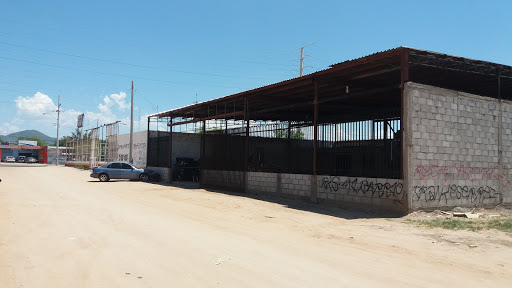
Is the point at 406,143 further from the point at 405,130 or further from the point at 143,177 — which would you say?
the point at 143,177

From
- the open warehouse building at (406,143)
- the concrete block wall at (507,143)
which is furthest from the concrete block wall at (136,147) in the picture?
the concrete block wall at (507,143)

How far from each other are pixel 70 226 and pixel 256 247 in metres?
4.95

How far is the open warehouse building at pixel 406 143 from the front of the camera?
12.7m

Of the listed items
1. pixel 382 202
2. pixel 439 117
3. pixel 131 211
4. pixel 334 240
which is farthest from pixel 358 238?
pixel 131 211

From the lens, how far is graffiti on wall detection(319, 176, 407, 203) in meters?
12.6

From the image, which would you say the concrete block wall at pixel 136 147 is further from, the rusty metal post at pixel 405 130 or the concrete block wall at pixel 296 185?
the rusty metal post at pixel 405 130

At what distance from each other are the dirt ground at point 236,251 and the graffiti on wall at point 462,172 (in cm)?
139

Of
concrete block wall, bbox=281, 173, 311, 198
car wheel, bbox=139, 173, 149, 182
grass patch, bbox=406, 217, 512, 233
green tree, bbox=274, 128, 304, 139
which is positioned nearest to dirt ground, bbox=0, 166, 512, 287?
grass patch, bbox=406, 217, 512, 233

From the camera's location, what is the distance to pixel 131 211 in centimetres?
1297

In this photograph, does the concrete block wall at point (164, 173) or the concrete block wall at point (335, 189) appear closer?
the concrete block wall at point (335, 189)

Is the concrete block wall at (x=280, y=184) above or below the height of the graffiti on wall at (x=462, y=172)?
below

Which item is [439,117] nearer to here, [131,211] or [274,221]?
A: [274,221]

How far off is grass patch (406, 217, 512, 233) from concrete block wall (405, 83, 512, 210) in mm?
1076

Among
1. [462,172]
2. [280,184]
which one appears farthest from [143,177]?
[462,172]
